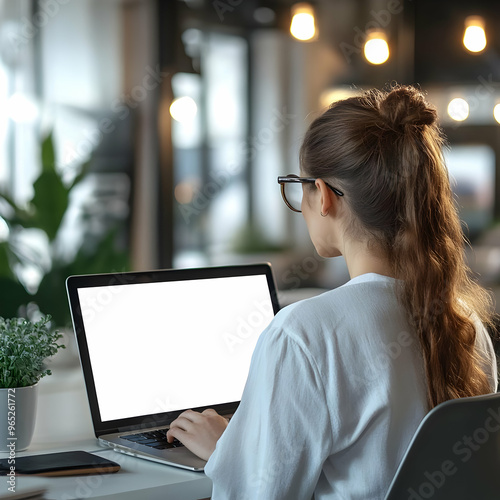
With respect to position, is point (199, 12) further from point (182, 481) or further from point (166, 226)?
point (182, 481)

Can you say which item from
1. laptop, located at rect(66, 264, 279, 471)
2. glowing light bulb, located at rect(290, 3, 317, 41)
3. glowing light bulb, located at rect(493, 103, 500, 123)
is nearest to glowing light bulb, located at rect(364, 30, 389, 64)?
glowing light bulb, located at rect(290, 3, 317, 41)

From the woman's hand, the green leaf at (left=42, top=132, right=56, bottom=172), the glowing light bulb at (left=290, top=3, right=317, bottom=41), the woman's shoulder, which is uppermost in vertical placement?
the glowing light bulb at (left=290, top=3, right=317, bottom=41)

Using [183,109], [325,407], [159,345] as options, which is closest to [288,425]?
[325,407]

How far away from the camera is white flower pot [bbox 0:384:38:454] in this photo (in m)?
1.31

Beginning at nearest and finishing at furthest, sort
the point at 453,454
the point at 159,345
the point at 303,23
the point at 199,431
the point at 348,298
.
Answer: the point at 453,454 → the point at 348,298 → the point at 199,431 → the point at 159,345 → the point at 303,23

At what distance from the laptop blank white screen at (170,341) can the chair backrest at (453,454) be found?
62cm

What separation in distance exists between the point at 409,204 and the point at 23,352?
0.73m

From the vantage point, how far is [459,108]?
495cm

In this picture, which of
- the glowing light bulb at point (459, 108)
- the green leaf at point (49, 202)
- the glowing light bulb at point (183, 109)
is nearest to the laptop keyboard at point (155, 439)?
the green leaf at point (49, 202)

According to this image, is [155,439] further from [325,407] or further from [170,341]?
[325,407]

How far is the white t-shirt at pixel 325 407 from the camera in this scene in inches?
39.7

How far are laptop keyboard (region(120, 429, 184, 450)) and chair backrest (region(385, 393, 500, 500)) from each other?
0.49 meters

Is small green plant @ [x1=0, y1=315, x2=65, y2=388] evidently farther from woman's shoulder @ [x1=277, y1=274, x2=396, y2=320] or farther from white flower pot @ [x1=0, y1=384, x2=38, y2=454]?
woman's shoulder @ [x1=277, y1=274, x2=396, y2=320]

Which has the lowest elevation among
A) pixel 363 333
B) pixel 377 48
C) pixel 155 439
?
pixel 155 439
